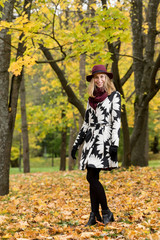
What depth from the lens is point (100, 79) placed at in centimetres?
394

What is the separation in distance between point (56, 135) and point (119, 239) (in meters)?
27.4

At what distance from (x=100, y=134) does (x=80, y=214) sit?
1746 mm

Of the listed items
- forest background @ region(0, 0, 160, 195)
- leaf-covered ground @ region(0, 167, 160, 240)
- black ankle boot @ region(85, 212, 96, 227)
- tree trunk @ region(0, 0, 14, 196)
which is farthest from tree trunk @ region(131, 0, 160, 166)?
black ankle boot @ region(85, 212, 96, 227)

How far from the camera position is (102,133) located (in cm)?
367

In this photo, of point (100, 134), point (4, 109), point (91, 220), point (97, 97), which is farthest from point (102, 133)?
point (4, 109)

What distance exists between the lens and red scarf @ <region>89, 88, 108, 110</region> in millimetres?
3857

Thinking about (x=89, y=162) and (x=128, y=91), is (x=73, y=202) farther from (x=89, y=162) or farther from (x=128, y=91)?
(x=128, y=91)

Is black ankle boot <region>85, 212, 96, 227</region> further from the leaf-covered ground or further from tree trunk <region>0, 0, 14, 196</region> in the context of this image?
tree trunk <region>0, 0, 14, 196</region>

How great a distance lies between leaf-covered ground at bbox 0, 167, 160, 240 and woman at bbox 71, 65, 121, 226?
0.39 m

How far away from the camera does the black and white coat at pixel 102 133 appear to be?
3.62m

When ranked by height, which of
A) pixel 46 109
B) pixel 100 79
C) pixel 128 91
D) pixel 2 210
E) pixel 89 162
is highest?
pixel 128 91

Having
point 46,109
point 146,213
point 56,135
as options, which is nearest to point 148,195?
point 146,213

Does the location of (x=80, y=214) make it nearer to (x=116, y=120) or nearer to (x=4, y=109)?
(x=116, y=120)

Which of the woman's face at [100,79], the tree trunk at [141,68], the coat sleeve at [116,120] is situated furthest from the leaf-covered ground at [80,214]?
the tree trunk at [141,68]
